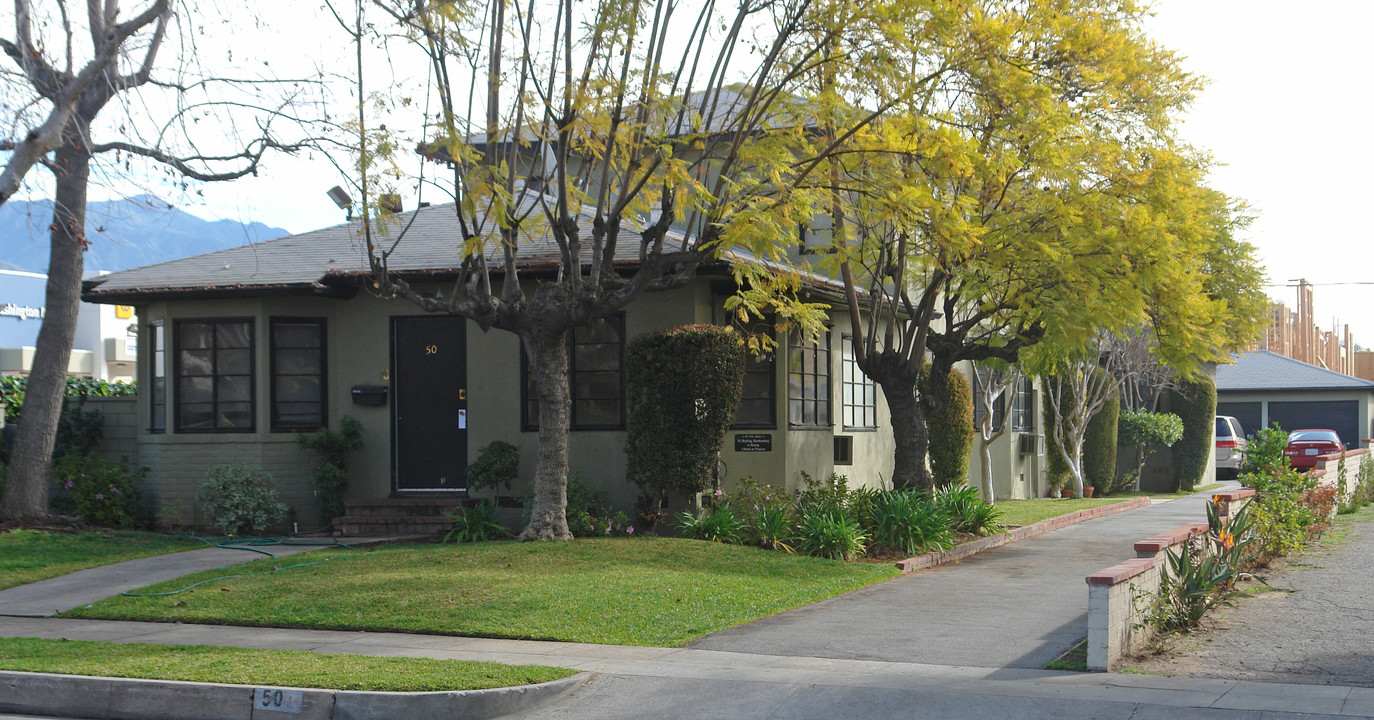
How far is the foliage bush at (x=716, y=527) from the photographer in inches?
561

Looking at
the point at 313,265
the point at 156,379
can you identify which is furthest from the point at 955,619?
the point at 156,379

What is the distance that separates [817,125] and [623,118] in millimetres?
2699

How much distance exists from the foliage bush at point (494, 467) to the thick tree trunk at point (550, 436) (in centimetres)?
158

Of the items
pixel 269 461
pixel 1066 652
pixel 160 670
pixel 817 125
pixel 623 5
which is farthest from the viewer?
pixel 269 461

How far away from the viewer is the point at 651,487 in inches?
575

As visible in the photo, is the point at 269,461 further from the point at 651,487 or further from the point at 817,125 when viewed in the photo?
the point at 817,125

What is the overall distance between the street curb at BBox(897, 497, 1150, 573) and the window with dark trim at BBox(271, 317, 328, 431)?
8463 millimetres

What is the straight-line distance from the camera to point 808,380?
1705 centimetres

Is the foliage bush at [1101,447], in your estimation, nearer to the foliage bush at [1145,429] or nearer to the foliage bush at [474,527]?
the foliage bush at [1145,429]

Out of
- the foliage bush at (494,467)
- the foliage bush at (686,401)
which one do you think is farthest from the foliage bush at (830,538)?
the foliage bush at (494,467)

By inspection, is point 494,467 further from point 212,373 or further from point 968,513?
point 968,513

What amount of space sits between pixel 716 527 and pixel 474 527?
3.02 metres

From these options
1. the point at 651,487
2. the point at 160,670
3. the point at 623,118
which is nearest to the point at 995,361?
the point at 651,487

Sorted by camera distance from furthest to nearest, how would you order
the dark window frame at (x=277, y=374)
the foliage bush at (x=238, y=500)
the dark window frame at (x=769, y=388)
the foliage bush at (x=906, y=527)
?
the dark window frame at (x=277, y=374), the dark window frame at (x=769, y=388), the foliage bush at (x=238, y=500), the foliage bush at (x=906, y=527)
